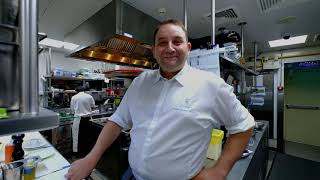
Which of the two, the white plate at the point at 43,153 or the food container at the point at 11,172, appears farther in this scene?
the white plate at the point at 43,153

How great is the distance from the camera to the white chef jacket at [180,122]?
96cm

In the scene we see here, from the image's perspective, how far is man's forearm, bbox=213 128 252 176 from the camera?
99 centimetres

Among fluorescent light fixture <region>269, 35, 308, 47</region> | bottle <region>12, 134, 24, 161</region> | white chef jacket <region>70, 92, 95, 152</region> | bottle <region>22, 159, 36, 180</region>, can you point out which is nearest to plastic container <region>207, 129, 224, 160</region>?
bottle <region>22, 159, 36, 180</region>

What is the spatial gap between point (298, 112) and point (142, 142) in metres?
5.33

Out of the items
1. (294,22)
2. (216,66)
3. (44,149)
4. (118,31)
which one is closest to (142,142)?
(216,66)

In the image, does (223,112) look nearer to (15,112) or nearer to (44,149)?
(15,112)

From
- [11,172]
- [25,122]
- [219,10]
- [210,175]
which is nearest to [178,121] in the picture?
[210,175]

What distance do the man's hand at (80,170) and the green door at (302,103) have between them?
5.41 metres

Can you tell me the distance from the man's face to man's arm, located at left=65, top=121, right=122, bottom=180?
1.84ft

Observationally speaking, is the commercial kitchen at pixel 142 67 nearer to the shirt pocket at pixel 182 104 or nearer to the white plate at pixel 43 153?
the white plate at pixel 43 153

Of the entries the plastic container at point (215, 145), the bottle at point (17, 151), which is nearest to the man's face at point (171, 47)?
the plastic container at point (215, 145)

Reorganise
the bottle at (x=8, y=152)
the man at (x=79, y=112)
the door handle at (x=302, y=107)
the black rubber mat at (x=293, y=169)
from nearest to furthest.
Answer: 1. the bottle at (x=8, y=152)
2. the black rubber mat at (x=293, y=169)
3. the man at (x=79, y=112)
4. the door handle at (x=302, y=107)

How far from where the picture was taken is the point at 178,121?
3.22ft

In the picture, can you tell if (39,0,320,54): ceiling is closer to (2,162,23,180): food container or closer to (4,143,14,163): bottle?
(4,143,14,163): bottle
